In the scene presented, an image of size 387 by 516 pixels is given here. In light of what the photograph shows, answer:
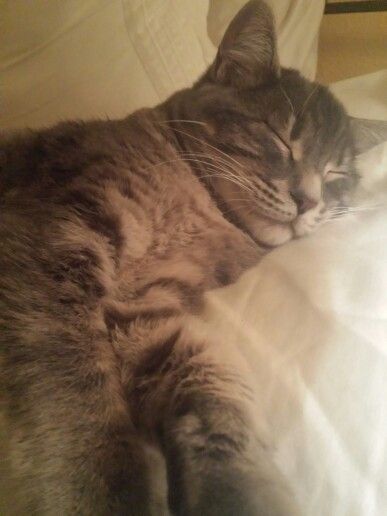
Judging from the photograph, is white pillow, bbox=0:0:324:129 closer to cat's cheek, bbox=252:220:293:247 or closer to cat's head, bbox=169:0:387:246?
cat's head, bbox=169:0:387:246

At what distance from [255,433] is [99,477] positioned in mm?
217

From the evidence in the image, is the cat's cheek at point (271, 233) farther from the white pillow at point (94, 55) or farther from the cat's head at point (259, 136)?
the white pillow at point (94, 55)

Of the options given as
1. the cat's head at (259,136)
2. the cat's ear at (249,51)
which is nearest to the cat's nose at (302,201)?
the cat's head at (259,136)

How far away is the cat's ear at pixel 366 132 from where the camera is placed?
107 cm

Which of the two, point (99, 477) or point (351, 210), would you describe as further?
point (351, 210)

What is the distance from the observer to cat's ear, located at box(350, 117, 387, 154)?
1067 millimetres

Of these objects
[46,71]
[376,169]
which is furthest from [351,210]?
[46,71]

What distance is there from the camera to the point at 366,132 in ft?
3.55

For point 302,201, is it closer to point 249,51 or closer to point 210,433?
point 249,51

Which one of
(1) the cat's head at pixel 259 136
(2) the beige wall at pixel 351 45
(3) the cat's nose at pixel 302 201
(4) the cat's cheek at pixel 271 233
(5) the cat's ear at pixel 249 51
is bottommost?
(2) the beige wall at pixel 351 45

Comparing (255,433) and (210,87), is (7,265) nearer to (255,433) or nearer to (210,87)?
(255,433)

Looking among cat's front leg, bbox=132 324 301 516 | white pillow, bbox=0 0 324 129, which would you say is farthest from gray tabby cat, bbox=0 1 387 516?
white pillow, bbox=0 0 324 129

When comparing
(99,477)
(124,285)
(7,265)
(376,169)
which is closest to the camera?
(99,477)

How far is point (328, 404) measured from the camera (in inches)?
23.3
